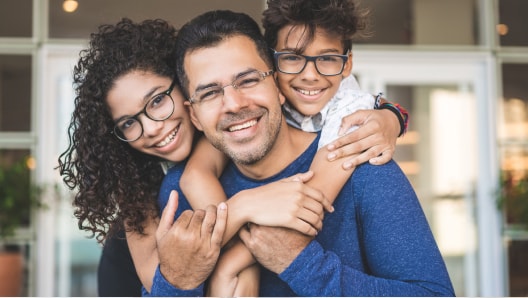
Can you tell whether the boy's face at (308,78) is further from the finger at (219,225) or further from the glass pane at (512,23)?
the glass pane at (512,23)

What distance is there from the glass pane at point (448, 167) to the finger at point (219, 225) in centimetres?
434

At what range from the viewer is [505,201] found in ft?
18.4

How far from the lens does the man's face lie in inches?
70.2

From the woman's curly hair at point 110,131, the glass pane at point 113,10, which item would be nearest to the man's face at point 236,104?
the woman's curly hair at point 110,131

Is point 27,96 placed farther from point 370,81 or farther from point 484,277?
point 484,277

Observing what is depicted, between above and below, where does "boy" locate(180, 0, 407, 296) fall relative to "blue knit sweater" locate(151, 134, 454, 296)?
above

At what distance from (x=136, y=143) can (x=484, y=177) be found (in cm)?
440

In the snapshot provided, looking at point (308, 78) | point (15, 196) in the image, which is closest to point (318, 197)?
point (308, 78)

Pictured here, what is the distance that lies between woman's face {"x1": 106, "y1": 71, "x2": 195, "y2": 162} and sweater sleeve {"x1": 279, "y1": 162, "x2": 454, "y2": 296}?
0.58 m

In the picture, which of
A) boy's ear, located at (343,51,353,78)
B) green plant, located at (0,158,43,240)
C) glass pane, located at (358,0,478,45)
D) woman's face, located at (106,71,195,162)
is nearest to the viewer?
woman's face, located at (106,71,195,162)

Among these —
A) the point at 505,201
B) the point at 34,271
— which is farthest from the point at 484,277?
the point at 34,271

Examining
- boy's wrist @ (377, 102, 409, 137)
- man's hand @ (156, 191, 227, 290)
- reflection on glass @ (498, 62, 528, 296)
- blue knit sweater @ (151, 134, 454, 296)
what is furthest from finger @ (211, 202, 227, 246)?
reflection on glass @ (498, 62, 528, 296)

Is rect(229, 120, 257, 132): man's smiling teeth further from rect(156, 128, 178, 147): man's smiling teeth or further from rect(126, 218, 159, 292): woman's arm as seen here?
rect(126, 218, 159, 292): woman's arm

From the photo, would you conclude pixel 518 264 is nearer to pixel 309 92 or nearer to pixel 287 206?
pixel 309 92
